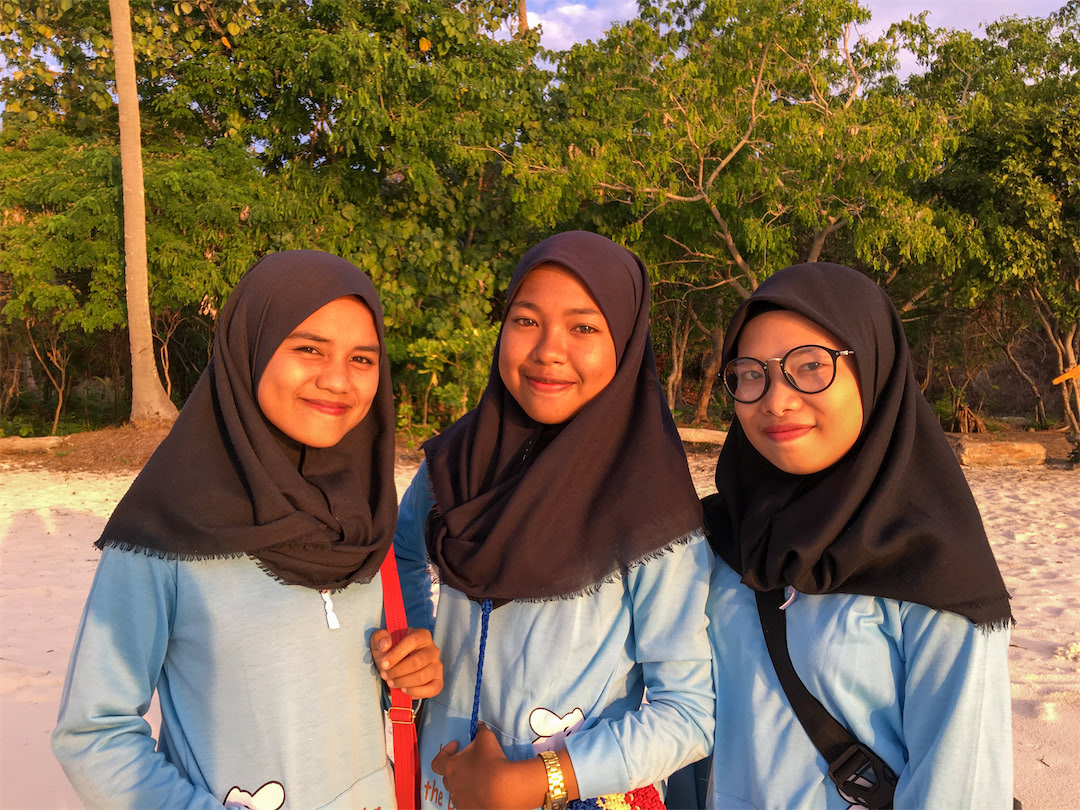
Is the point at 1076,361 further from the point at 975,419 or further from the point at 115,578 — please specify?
the point at 115,578

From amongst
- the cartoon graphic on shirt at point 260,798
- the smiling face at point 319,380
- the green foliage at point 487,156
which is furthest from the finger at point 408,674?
the green foliage at point 487,156

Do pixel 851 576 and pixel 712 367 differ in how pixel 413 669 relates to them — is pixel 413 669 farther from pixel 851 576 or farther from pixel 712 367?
pixel 712 367

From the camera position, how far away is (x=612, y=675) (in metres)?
1.47

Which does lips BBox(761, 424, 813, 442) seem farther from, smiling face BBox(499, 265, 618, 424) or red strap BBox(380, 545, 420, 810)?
red strap BBox(380, 545, 420, 810)

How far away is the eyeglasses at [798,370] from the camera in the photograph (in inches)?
55.7

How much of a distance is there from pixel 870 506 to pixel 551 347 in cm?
68

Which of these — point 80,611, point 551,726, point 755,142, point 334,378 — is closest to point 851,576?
point 551,726

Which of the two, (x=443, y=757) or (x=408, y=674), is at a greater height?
(x=408, y=674)

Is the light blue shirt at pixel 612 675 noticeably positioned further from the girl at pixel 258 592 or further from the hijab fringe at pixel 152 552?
the hijab fringe at pixel 152 552

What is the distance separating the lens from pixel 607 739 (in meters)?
1.36

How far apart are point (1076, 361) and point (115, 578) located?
41.3 ft

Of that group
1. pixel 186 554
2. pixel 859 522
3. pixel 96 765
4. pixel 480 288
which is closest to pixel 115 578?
pixel 186 554

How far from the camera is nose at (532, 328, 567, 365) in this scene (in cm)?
158

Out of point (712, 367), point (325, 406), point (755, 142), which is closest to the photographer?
point (325, 406)
